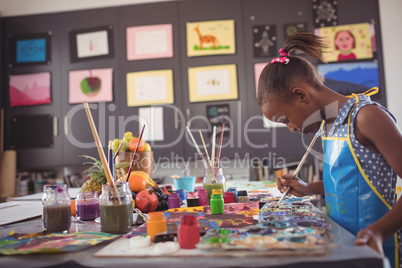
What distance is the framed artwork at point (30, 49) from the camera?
3938 millimetres

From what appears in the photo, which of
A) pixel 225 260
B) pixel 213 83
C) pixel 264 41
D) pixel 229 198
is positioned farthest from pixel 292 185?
pixel 264 41

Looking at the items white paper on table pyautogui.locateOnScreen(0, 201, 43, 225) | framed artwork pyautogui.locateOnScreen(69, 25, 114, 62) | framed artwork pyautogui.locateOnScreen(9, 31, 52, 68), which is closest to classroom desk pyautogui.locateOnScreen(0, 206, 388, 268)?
white paper on table pyautogui.locateOnScreen(0, 201, 43, 225)

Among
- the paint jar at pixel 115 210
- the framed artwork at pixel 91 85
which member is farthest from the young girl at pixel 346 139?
the framed artwork at pixel 91 85

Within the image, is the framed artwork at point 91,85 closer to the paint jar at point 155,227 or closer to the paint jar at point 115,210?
the paint jar at point 115,210

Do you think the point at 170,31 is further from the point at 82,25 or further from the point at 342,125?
the point at 342,125

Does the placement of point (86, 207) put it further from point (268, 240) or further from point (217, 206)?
point (268, 240)

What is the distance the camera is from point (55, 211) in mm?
1056

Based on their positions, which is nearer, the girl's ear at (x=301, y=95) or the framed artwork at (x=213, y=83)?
the girl's ear at (x=301, y=95)

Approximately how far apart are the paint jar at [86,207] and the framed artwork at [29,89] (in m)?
2.96

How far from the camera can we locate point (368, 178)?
111 centimetres

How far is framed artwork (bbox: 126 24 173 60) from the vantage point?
12.3 ft

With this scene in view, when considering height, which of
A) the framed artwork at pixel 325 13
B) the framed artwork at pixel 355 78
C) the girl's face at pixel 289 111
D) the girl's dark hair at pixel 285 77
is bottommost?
the girl's face at pixel 289 111

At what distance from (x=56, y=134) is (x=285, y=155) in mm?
2388

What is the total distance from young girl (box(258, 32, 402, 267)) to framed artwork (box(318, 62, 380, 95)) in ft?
7.79
